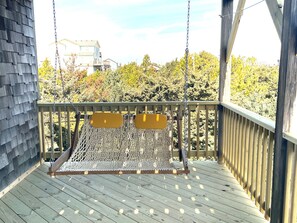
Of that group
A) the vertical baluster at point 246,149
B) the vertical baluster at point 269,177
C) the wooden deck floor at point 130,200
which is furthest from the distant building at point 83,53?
the vertical baluster at point 269,177

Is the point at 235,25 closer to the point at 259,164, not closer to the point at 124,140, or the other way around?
the point at 259,164

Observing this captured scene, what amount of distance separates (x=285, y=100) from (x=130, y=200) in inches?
73.5

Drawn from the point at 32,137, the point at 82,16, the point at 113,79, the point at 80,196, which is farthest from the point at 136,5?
the point at 80,196

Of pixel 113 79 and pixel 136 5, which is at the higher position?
pixel 136 5

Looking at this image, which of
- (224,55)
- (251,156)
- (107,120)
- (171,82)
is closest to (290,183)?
(251,156)

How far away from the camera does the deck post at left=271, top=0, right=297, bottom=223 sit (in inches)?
77.8

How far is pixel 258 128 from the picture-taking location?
2.87m

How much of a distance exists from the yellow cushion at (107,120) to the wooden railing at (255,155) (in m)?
1.44

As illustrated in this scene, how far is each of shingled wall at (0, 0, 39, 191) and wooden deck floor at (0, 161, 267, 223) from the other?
0.99ft

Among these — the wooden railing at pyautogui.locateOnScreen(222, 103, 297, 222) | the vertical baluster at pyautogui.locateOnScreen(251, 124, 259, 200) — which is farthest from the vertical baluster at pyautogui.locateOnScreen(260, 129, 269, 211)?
the vertical baluster at pyautogui.locateOnScreen(251, 124, 259, 200)

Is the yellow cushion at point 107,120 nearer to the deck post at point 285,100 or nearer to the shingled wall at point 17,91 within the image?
the shingled wall at point 17,91

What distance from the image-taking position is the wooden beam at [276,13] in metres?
2.15

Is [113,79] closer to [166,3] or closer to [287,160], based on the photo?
[166,3]

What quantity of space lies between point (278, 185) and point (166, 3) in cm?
1133
